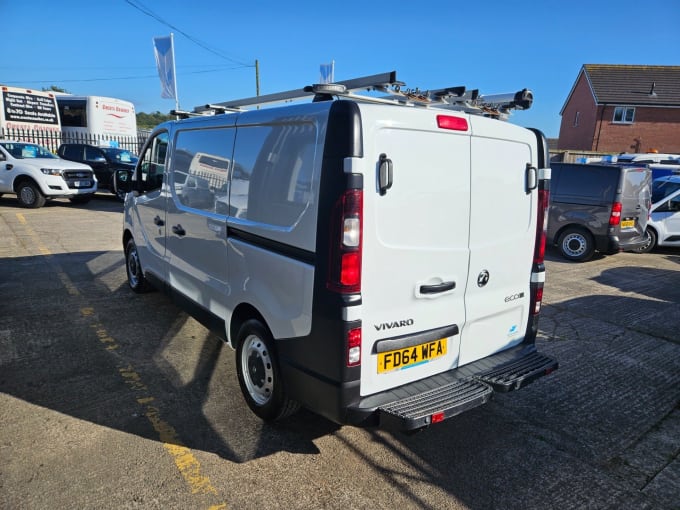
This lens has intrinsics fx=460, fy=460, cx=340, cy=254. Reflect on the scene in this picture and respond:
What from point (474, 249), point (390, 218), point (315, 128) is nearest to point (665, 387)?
point (474, 249)

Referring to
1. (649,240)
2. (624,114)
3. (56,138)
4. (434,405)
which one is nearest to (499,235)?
(434,405)

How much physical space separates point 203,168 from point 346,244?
1.92 metres

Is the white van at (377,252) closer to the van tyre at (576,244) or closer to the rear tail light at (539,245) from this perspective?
the rear tail light at (539,245)

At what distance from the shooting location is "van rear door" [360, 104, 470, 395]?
2.48 m

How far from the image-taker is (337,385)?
252 centimetres

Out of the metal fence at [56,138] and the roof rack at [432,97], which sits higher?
the metal fence at [56,138]

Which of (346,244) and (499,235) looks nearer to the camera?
(346,244)

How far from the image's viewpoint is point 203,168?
379 centimetres

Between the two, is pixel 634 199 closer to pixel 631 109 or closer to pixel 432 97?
pixel 432 97

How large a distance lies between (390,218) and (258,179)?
982 mm

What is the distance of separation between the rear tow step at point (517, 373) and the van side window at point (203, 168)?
7.17 feet

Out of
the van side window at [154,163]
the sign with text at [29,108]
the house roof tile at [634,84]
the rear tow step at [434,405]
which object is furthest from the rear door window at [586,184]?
the house roof tile at [634,84]

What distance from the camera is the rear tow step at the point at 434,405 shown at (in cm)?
247

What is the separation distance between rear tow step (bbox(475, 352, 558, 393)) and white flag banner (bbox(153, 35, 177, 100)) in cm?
1505
